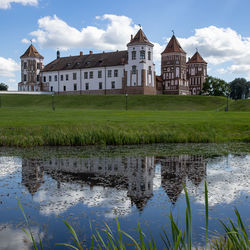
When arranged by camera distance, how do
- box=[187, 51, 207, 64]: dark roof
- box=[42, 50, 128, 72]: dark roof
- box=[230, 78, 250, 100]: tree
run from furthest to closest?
box=[230, 78, 250, 100]: tree, box=[187, 51, 207, 64]: dark roof, box=[42, 50, 128, 72]: dark roof

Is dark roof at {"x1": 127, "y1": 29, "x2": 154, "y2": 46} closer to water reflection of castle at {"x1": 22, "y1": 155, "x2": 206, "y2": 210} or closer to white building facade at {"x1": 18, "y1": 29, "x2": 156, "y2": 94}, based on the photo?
white building facade at {"x1": 18, "y1": 29, "x2": 156, "y2": 94}

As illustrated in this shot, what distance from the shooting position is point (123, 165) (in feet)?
39.7

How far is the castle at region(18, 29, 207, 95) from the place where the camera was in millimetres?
72312

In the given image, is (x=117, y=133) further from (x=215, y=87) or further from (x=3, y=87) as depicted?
(x=3, y=87)

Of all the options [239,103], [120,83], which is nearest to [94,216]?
[239,103]

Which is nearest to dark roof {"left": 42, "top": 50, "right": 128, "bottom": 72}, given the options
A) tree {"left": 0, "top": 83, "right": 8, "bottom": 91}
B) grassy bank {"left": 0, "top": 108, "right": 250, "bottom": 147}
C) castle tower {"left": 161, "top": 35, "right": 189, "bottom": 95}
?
castle tower {"left": 161, "top": 35, "right": 189, "bottom": 95}

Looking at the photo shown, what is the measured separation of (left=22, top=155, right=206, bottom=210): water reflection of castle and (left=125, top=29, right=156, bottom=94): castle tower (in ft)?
193

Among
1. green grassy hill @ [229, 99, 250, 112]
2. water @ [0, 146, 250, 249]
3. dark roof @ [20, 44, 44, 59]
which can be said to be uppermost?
dark roof @ [20, 44, 44, 59]

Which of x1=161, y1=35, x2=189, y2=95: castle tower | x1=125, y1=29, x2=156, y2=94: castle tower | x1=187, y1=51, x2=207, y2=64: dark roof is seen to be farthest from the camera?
x1=187, y1=51, x2=207, y2=64: dark roof

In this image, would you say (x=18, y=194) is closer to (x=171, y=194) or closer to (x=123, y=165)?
(x=171, y=194)

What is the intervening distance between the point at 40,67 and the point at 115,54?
894 inches

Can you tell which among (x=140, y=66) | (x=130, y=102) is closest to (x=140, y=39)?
(x=140, y=66)

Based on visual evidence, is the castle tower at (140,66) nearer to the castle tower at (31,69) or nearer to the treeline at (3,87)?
the castle tower at (31,69)

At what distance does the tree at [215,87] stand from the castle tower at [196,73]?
3.10m
